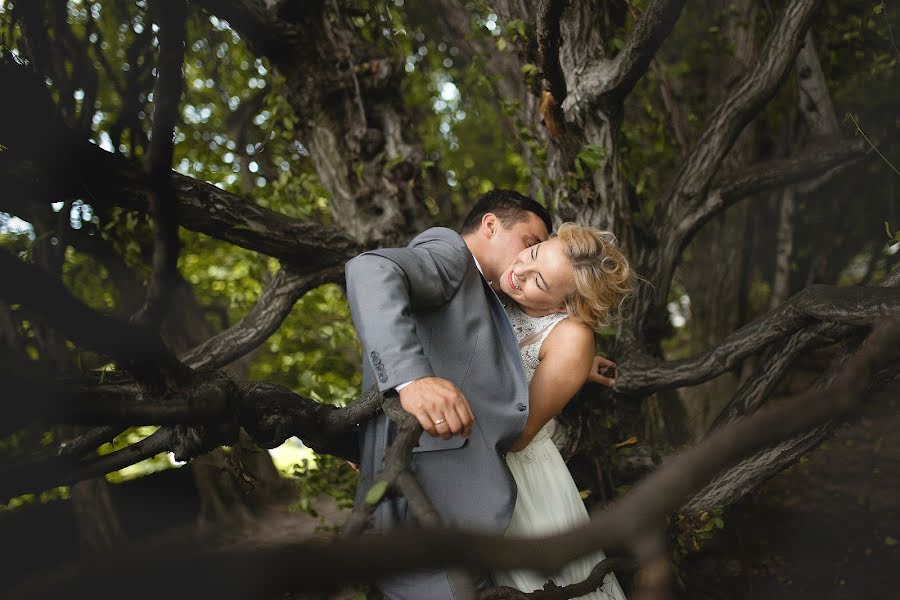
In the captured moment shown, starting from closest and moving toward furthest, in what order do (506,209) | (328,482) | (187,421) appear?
(187,421)
(506,209)
(328,482)

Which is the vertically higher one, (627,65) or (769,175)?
(627,65)

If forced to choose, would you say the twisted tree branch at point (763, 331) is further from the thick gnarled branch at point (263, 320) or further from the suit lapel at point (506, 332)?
the thick gnarled branch at point (263, 320)

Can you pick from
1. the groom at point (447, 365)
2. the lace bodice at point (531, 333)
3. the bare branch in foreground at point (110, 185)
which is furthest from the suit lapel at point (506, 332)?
the bare branch in foreground at point (110, 185)

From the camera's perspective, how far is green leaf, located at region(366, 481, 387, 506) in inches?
49.9

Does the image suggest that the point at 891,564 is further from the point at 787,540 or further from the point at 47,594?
the point at 47,594

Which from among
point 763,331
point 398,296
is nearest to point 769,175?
point 763,331

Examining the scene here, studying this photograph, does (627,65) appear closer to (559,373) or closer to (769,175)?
(769,175)

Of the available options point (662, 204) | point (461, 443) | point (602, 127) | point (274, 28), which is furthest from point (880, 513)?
point (274, 28)

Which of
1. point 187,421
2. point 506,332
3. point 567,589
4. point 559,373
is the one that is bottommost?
point 567,589

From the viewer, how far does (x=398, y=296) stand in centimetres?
202

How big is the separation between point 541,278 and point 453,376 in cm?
54

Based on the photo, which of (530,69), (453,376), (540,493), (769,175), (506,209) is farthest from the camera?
(769,175)

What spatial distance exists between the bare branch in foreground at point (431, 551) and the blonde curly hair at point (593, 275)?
133 cm

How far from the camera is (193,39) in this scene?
5539 mm
